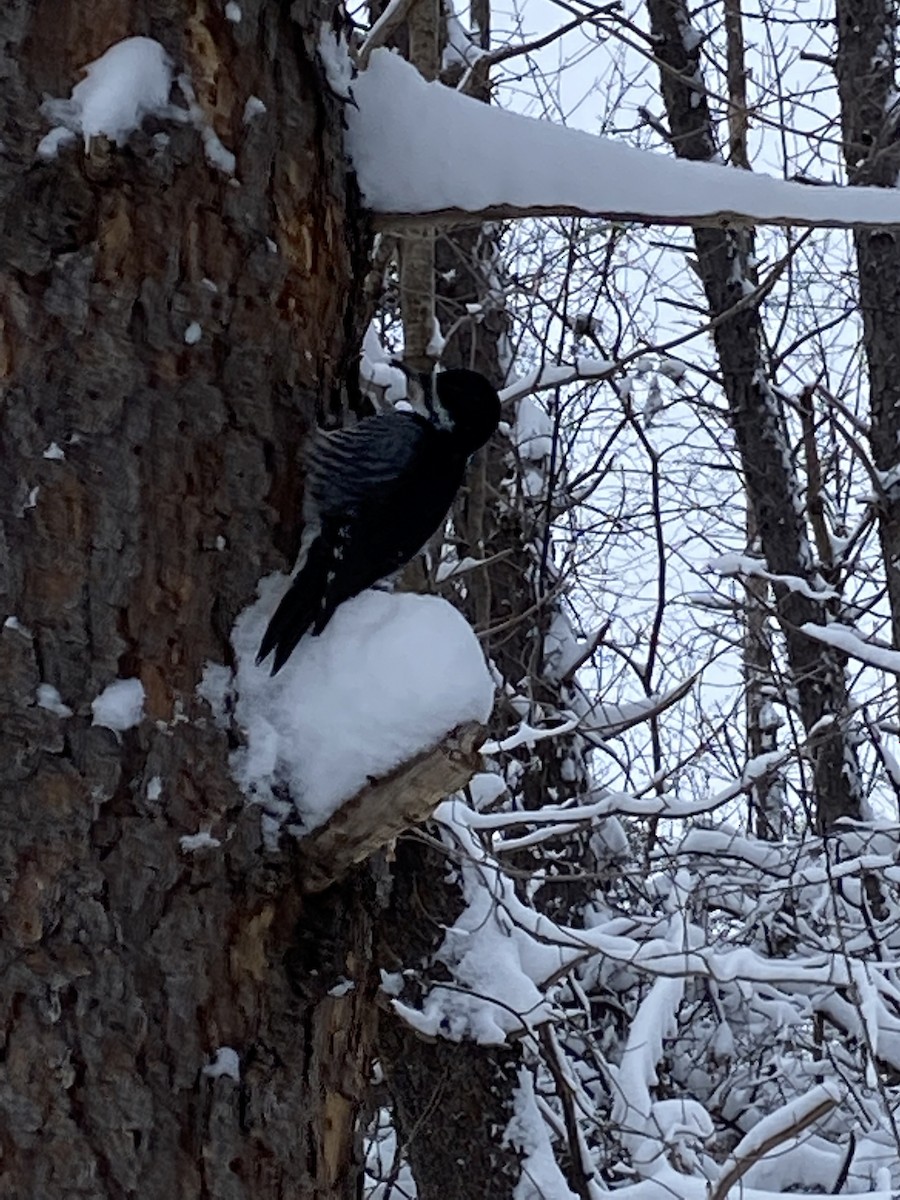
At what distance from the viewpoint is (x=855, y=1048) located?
3809 millimetres

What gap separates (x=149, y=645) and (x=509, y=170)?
595mm

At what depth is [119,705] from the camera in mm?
1119

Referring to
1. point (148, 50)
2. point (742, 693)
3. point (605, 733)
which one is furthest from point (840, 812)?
point (148, 50)

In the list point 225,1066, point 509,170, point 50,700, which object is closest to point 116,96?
point 509,170

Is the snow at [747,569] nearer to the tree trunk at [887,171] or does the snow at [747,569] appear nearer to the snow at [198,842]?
the tree trunk at [887,171]

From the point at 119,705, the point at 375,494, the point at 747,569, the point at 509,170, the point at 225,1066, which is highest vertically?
the point at 509,170

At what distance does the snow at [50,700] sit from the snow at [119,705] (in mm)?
23

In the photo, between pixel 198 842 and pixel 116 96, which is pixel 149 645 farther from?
pixel 116 96

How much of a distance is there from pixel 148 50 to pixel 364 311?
0.35 metres

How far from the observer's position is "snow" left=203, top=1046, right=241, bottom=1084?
111cm

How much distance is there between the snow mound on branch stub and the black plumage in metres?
0.02

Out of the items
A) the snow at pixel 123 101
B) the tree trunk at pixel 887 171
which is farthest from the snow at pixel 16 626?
the tree trunk at pixel 887 171

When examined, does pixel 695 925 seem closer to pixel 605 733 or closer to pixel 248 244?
pixel 605 733

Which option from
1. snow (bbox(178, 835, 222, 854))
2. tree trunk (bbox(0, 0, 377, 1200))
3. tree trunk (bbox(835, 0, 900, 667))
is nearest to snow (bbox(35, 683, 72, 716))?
tree trunk (bbox(0, 0, 377, 1200))
